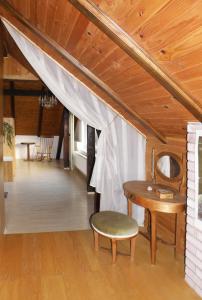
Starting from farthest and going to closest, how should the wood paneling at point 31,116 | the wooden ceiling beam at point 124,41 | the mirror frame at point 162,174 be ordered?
the wood paneling at point 31,116 < the mirror frame at point 162,174 < the wooden ceiling beam at point 124,41

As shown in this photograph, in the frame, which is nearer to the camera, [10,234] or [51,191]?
[10,234]

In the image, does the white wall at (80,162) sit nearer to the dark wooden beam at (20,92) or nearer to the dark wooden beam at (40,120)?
the dark wooden beam at (40,120)

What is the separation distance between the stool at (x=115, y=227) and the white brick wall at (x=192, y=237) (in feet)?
1.71

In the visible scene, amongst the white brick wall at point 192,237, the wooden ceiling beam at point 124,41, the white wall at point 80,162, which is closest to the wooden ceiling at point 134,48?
the wooden ceiling beam at point 124,41

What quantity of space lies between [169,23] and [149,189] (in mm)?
1870

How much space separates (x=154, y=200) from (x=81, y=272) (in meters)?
0.94

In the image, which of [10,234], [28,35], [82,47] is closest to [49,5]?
[82,47]

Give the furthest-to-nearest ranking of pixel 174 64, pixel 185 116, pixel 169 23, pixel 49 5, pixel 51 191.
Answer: pixel 51 191, pixel 185 116, pixel 49 5, pixel 174 64, pixel 169 23

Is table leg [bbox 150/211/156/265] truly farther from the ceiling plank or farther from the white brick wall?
the ceiling plank

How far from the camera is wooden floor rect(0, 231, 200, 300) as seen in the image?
216 cm

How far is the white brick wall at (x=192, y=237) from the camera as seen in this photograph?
2.18 m

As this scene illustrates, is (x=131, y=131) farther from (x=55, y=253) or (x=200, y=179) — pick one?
(x=55, y=253)

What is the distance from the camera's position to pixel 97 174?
137 inches

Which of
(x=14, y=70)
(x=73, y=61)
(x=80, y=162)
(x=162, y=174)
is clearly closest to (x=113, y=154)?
(x=162, y=174)
